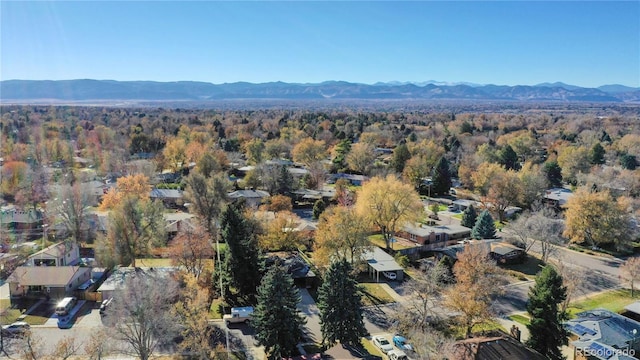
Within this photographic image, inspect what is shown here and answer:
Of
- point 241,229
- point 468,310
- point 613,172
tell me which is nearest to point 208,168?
point 241,229

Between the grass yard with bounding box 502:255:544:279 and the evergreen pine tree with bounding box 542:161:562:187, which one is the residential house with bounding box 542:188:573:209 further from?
the grass yard with bounding box 502:255:544:279

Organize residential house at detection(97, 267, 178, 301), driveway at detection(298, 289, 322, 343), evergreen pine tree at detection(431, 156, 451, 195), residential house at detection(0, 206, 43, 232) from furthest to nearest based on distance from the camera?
1. evergreen pine tree at detection(431, 156, 451, 195)
2. residential house at detection(0, 206, 43, 232)
3. residential house at detection(97, 267, 178, 301)
4. driveway at detection(298, 289, 322, 343)

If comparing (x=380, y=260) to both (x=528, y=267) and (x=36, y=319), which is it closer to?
(x=528, y=267)

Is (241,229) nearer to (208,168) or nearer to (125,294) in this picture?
(125,294)

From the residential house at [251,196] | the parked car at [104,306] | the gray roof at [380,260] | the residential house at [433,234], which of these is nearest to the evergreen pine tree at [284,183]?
Result: the residential house at [251,196]

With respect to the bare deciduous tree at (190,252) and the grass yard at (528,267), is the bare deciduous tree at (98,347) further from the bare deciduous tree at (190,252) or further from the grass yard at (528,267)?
the grass yard at (528,267)

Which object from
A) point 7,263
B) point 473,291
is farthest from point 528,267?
point 7,263

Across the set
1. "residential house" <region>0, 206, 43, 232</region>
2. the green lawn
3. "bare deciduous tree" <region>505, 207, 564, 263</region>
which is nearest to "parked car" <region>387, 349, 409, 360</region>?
the green lawn
